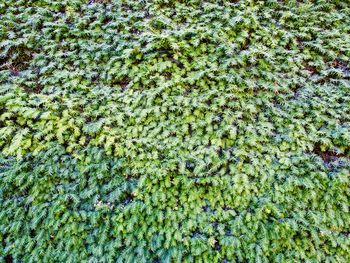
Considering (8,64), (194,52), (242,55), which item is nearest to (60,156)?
(8,64)

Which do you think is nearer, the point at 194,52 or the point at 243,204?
the point at 243,204

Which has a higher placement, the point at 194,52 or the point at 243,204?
the point at 194,52

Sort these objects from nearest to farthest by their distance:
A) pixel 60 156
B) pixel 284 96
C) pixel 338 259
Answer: pixel 338 259 < pixel 60 156 < pixel 284 96

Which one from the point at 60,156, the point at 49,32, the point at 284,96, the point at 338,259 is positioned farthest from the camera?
the point at 49,32

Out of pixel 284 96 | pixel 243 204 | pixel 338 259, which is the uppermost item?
pixel 284 96

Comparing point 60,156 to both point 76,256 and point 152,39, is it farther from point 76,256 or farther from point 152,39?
point 152,39

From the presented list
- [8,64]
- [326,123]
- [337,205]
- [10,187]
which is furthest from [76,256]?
[326,123]
